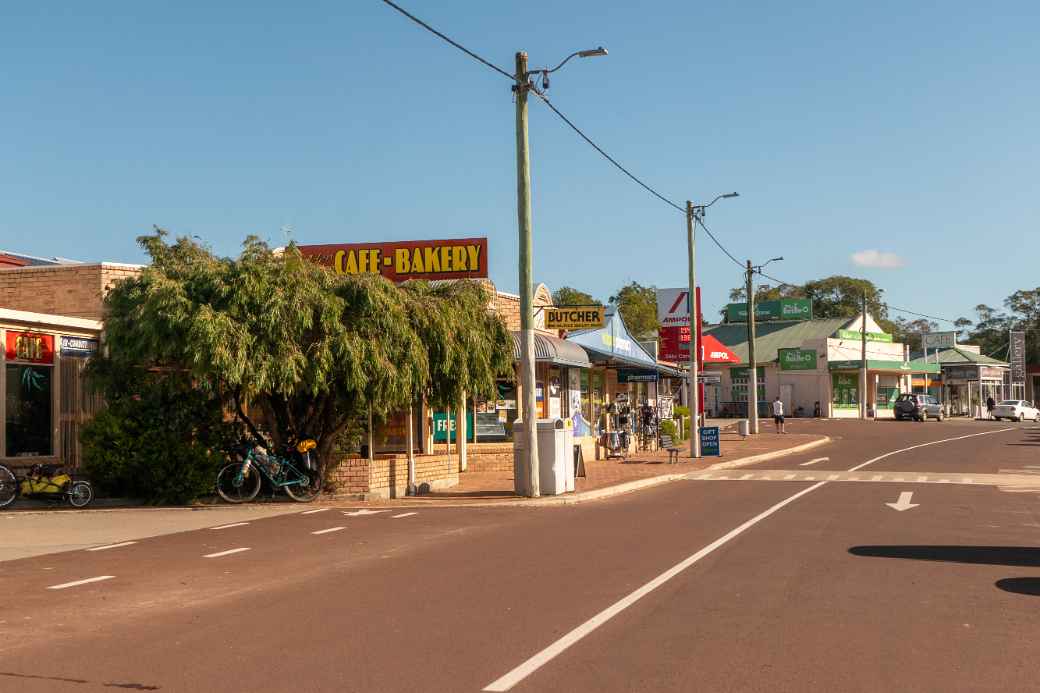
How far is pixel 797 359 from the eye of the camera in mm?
72375

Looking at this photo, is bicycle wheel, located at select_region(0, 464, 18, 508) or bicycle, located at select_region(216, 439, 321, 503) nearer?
bicycle wheel, located at select_region(0, 464, 18, 508)

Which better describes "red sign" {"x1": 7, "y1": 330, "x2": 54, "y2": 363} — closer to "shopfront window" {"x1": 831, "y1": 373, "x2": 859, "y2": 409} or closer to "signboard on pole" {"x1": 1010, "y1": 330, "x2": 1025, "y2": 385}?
"shopfront window" {"x1": 831, "y1": 373, "x2": 859, "y2": 409}

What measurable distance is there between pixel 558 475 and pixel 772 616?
11.1 metres

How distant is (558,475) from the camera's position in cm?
1923

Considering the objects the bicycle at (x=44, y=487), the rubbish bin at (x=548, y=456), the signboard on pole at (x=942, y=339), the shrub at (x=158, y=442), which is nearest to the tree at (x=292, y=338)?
the shrub at (x=158, y=442)

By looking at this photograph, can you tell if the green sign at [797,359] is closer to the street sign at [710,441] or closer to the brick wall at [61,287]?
the street sign at [710,441]

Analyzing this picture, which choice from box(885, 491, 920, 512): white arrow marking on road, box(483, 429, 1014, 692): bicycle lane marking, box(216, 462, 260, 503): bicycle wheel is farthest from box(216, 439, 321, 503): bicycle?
box(885, 491, 920, 512): white arrow marking on road

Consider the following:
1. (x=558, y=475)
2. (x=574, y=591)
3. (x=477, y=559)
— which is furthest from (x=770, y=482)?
(x=574, y=591)

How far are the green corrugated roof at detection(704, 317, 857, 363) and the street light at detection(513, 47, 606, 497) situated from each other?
189ft

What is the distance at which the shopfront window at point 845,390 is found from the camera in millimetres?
72188

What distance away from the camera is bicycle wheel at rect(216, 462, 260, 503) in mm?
18406

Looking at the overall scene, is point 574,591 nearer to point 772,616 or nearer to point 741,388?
point 772,616

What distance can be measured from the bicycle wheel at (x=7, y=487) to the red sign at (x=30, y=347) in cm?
214

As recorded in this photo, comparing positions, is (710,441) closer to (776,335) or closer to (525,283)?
(525,283)
